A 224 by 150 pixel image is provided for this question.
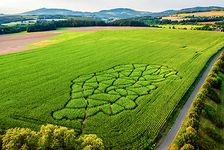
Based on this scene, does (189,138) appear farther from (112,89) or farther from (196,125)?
(112,89)

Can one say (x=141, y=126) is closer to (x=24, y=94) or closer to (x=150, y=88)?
(x=150, y=88)

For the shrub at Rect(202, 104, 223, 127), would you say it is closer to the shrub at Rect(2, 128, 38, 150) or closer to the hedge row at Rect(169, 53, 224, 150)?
the hedge row at Rect(169, 53, 224, 150)

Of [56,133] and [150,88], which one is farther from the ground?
A: [56,133]

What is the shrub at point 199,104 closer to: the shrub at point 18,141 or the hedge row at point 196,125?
the hedge row at point 196,125

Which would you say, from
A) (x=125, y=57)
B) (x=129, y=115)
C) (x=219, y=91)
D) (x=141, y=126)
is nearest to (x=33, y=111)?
(x=129, y=115)

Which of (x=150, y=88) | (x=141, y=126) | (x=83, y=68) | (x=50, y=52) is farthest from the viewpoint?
(x=50, y=52)

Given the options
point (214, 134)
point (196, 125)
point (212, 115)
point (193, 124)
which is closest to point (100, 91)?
point (193, 124)
